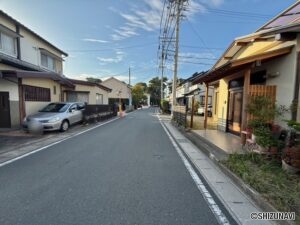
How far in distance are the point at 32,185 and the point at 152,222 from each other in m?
2.73

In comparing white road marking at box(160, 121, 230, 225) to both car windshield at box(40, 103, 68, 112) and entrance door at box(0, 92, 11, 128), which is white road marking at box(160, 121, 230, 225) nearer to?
car windshield at box(40, 103, 68, 112)

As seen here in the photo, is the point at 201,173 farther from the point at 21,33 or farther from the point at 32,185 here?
the point at 21,33

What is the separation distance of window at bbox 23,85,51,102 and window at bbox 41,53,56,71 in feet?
13.7

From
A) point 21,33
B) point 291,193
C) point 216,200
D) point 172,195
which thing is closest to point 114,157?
point 172,195

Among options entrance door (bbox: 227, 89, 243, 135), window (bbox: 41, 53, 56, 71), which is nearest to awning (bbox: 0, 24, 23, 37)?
window (bbox: 41, 53, 56, 71)

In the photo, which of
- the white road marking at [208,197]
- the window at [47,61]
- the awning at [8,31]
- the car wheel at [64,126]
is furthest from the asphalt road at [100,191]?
the window at [47,61]

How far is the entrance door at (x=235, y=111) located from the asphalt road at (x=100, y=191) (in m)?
4.72

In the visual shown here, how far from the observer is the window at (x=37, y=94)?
13.2 m

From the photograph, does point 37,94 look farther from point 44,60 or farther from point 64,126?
point 44,60

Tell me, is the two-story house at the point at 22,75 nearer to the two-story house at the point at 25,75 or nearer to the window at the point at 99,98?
the two-story house at the point at 25,75

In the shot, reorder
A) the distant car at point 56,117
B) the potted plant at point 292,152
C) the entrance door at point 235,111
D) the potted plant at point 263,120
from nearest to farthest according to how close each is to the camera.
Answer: the potted plant at point 292,152, the potted plant at point 263,120, the entrance door at point 235,111, the distant car at point 56,117

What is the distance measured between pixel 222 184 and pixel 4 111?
12288 millimetres

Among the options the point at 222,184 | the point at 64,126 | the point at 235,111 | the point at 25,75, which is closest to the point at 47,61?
the point at 25,75

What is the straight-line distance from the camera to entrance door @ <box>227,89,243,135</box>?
9.78m
